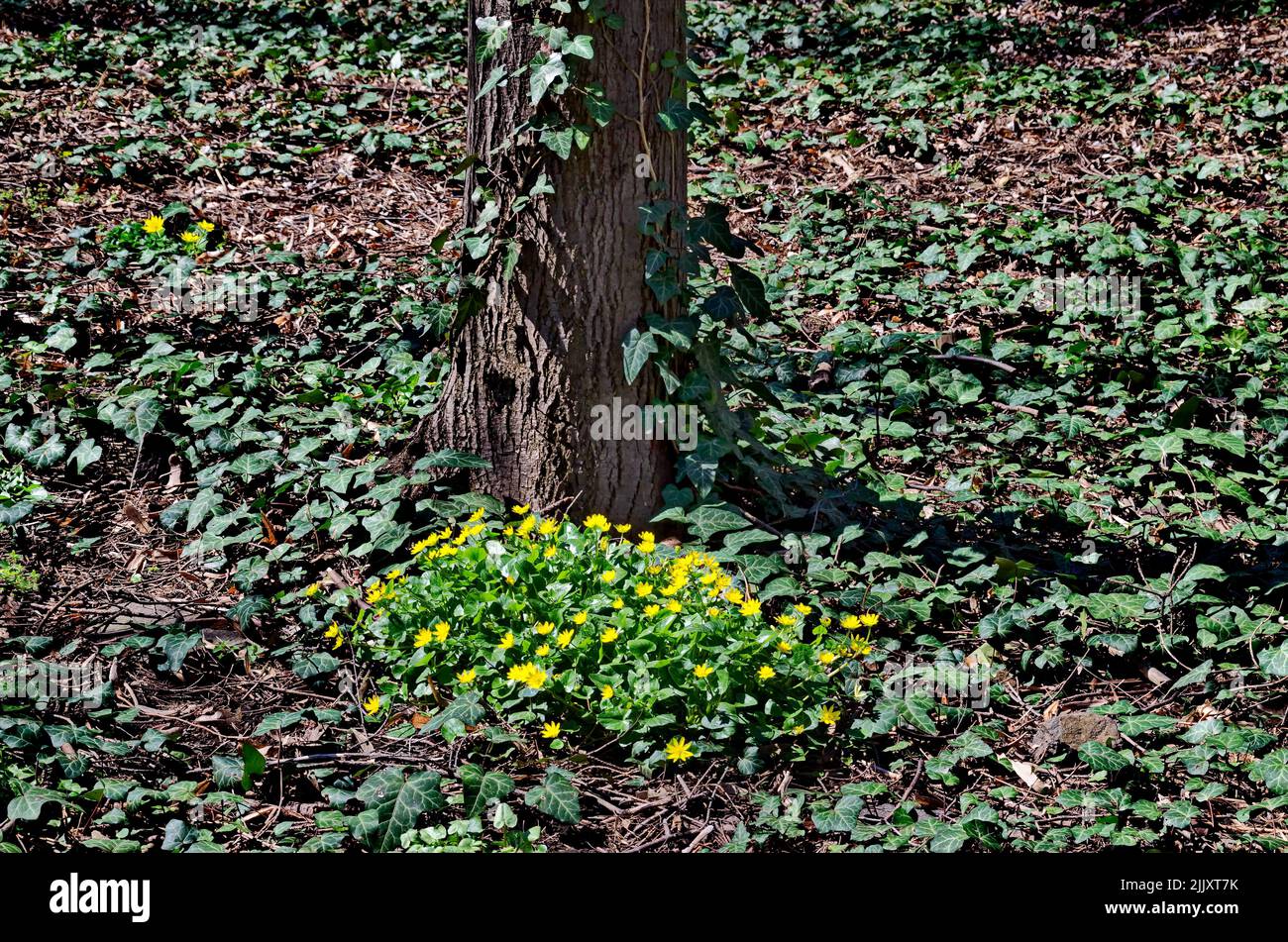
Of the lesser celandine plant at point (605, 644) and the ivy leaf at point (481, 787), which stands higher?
the lesser celandine plant at point (605, 644)

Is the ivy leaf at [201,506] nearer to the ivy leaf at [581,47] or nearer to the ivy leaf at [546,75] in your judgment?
the ivy leaf at [546,75]

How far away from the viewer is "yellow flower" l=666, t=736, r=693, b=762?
2.94 meters

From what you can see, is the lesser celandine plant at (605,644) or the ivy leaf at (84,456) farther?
the ivy leaf at (84,456)

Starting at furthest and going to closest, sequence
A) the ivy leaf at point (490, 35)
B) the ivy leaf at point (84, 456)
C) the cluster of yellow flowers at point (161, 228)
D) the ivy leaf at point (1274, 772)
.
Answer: the cluster of yellow flowers at point (161, 228)
the ivy leaf at point (84, 456)
the ivy leaf at point (490, 35)
the ivy leaf at point (1274, 772)

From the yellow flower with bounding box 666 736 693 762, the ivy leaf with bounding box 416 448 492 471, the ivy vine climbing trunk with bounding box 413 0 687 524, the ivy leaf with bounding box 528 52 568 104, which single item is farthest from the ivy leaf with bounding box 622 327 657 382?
the yellow flower with bounding box 666 736 693 762

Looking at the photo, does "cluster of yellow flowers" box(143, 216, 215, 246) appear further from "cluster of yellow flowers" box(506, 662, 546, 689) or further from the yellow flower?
the yellow flower

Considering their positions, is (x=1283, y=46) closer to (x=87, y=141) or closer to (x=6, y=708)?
(x=87, y=141)

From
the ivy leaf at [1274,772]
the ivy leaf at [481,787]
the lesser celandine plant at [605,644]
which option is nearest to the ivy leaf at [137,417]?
the lesser celandine plant at [605,644]

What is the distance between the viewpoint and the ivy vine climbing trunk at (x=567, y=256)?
3555mm

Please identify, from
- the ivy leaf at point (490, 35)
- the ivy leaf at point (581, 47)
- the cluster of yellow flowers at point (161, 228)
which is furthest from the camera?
the cluster of yellow flowers at point (161, 228)

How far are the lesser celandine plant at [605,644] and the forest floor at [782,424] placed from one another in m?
0.09

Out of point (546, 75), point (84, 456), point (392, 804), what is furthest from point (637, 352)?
point (84, 456)

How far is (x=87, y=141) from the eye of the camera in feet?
23.1
